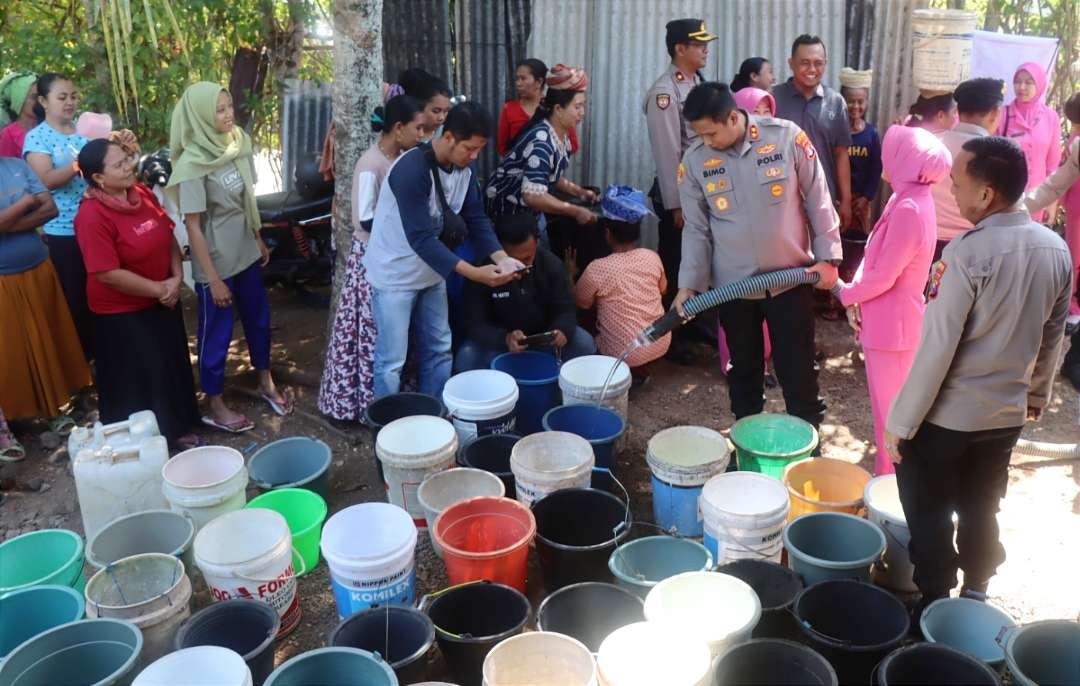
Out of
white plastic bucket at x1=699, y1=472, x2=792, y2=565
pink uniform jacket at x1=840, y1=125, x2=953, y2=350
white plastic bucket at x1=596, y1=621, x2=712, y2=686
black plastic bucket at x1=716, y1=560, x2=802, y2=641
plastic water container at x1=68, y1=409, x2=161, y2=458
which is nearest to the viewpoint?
white plastic bucket at x1=596, y1=621, x2=712, y2=686

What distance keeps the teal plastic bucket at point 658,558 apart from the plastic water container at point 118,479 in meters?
2.12

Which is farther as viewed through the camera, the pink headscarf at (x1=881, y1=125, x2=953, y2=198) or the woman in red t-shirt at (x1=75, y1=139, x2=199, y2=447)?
the woman in red t-shirt at (x1=75, y1=139, x2=199, y2=447)

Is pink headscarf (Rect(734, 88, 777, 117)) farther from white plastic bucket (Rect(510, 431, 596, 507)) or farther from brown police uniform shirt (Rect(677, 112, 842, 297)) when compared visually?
white plastic bucket (Rect(510, 431, 596, 507))

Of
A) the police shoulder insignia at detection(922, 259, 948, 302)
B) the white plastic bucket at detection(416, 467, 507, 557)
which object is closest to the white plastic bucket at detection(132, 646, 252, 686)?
the white plastic bucket at detection(416, 467, 507, 557)

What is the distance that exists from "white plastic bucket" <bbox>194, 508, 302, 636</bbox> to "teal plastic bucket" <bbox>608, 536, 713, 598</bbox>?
4.15 ft

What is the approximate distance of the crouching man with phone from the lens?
4895 mm

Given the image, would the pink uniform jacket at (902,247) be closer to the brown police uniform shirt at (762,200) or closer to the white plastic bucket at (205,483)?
the brown police uniform shirt at (762,200)

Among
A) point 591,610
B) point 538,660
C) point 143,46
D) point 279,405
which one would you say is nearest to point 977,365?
point 591,610

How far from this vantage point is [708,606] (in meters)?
3.04

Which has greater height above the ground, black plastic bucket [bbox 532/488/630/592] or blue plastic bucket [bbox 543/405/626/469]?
blue plastic bucket [bbox 543/405/626/469]

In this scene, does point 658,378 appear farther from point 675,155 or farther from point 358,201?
point 358,201

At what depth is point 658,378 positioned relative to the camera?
572 centimetres

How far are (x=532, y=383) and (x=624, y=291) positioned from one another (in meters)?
0.90

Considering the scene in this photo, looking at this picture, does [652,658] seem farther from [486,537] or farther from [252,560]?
[252,560]
